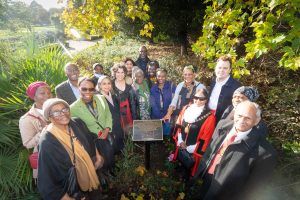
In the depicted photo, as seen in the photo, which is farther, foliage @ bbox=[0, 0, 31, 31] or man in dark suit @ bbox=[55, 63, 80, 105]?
foliage @ bbox=[0, 0, 31, 31]

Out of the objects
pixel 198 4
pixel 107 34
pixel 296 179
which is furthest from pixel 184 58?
pixel 296 179

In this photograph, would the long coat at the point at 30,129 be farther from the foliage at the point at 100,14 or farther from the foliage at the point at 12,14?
the foliage at the point at 12,14

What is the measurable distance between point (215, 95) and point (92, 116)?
2173mm

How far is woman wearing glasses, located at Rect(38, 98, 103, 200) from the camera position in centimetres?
280

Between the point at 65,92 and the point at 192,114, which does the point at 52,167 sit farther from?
the point at 192,114

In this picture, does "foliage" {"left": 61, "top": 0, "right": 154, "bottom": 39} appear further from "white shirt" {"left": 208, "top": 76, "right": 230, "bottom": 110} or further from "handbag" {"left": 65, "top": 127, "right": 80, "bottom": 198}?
"handbag" {"left": 65, "top": 127, "right": 80, "bottom": 198}

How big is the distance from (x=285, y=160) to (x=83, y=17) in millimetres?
5083

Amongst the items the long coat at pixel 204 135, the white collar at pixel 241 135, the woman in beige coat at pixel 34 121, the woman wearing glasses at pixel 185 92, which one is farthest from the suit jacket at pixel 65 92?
the white collar at pixel 241 135

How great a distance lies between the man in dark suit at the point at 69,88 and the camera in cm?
446

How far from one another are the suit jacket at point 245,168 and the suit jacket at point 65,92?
292 centimetres

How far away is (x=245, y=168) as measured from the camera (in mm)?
2775

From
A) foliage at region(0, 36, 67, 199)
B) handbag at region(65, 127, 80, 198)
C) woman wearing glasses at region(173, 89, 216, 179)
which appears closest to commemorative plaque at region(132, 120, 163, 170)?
woman wearing glasses at region(173, 89, 216, 179)

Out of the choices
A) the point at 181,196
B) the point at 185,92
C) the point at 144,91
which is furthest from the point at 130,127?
the point at 181,196

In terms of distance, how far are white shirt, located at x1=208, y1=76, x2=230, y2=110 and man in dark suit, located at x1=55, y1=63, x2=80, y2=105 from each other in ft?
8.32
